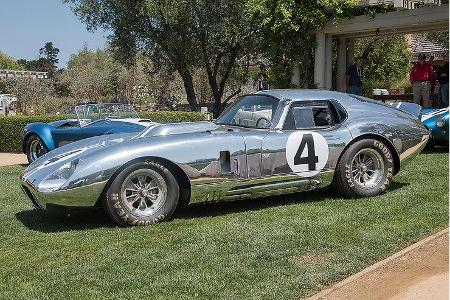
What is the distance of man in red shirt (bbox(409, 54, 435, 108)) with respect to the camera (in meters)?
14.3

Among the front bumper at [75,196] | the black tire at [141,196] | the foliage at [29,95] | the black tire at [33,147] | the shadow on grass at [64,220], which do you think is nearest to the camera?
the front bumper at [75,196]

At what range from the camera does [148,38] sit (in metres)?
21.7

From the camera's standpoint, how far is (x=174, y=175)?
5.66m

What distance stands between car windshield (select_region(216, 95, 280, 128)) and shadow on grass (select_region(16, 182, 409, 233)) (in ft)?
2.97

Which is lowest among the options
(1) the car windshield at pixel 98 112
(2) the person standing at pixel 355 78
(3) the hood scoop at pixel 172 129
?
(3) the hood scoop at pixel 172 129

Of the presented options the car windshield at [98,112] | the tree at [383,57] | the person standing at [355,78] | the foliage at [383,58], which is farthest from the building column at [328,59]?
the tree at [383,57]

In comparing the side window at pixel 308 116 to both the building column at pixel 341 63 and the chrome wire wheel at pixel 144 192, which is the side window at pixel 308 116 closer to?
the chrome wire wheel at pixel 144 192

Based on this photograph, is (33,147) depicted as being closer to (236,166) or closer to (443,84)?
(236,166)

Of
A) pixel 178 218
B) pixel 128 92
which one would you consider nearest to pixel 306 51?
pixel 178 218

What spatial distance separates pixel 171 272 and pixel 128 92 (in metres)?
35.0

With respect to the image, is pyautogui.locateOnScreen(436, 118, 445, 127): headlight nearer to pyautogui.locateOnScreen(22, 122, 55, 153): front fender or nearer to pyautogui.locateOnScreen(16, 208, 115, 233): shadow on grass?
pyautogui.locateOnScreen(16, 208, 115, 233): shadow on grass

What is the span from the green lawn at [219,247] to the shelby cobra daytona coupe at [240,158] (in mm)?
261

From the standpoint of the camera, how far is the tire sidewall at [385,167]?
21.0ft

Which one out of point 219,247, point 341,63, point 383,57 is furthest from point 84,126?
point 383,57
